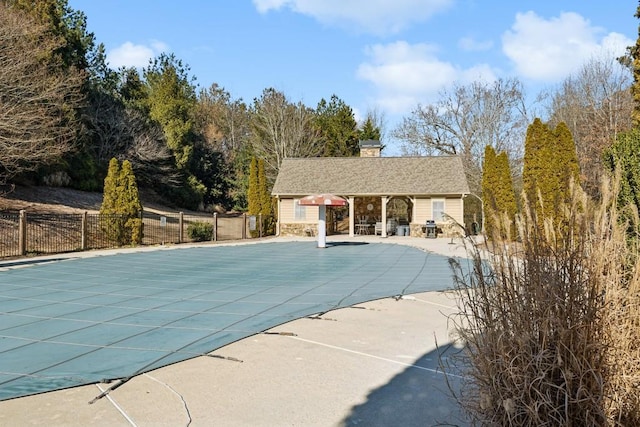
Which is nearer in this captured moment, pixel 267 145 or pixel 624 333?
pixel 624 333

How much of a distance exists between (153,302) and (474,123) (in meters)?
30.1

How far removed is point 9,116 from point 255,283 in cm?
1294

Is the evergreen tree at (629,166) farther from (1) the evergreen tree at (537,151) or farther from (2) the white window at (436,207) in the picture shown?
(2) the white window at (436,207)

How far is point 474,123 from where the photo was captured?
32.9 meters

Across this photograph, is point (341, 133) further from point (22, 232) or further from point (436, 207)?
point (22, 232)

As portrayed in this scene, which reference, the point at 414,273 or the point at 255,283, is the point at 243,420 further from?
the point at 414,273

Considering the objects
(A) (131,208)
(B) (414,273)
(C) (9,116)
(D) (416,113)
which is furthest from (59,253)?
(D) (416,113)

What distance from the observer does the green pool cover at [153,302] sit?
433cm

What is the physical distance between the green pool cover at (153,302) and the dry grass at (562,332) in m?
2.97

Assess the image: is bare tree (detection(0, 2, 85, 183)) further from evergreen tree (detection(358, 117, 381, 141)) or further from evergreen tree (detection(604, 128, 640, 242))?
evergreen tree (detection(358, 117, 381, 141))

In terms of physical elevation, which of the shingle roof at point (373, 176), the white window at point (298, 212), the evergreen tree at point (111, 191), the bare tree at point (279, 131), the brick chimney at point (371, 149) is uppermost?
the bare tree at point (279, 131)

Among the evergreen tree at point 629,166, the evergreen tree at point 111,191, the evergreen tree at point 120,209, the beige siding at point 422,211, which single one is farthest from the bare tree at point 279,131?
the evergreen tree at point 629,166

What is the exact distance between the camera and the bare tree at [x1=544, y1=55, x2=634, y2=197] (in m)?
25.5

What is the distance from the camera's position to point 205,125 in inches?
1650
